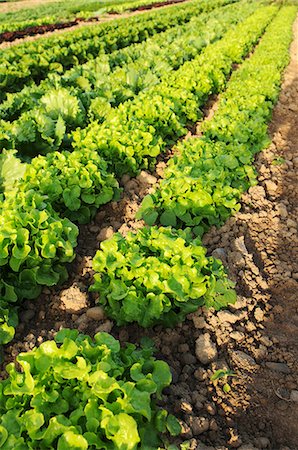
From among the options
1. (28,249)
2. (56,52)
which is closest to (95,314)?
(28,249)

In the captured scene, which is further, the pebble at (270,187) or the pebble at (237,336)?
the pebble at (270,187)

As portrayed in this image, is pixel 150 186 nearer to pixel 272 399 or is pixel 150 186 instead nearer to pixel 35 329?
pixel 35 329

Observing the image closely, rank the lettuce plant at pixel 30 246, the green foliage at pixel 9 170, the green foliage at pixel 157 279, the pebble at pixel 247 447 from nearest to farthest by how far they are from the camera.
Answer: the pebble at pixel 247 447 → the green foliage at pixel 157 279 → the lettuce plant at pixel 30 246 → the green foliage at pixel 9 170

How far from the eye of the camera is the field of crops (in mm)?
2633

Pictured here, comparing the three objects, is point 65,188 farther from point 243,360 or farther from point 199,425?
point 199,425

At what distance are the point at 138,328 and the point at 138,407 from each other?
137 centimetres

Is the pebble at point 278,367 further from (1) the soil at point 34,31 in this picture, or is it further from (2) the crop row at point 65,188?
(1) the soil at point 34,31

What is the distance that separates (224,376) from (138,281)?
1145 mm

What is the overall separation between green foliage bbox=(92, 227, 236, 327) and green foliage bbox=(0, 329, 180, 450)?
73 cm

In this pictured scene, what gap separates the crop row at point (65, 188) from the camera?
3.88 metres

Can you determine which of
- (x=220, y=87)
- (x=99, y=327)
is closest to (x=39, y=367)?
(x=99, y=327)

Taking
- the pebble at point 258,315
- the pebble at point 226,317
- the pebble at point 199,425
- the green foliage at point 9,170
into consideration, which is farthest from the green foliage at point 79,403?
the green foliage at point 9,170

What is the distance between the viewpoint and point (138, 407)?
2.52m

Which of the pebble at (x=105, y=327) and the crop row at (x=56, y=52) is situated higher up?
the crop row at (x=56, y=52)
